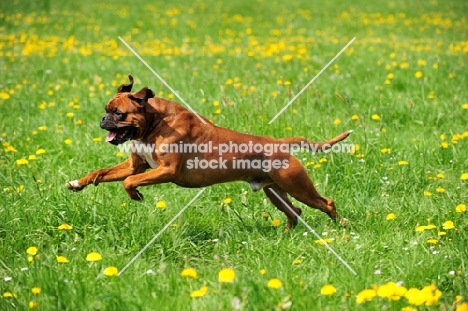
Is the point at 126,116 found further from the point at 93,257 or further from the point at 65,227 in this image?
the point at 93,257

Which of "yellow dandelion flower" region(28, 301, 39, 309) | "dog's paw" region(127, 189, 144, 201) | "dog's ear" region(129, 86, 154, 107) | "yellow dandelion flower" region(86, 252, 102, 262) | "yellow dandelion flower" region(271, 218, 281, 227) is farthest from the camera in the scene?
"yellow dandelion flower" region(271, 218, 281, 227)

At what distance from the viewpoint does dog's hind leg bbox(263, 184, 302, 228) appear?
461cm

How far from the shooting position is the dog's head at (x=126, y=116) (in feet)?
13.5

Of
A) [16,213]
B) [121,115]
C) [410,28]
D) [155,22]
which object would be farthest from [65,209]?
[410,28]

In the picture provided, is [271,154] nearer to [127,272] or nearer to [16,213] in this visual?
[127,272]

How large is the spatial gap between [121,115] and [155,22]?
9426 mm

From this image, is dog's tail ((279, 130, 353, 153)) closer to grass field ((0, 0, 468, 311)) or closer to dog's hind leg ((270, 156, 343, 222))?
dog's hind leg ((270, 156, 343, 222))

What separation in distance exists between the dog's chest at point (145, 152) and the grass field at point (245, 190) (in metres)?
0.27

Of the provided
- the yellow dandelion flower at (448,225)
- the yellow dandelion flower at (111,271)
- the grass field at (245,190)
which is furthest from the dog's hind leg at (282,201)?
the yellow dandelion flower at (111,271)

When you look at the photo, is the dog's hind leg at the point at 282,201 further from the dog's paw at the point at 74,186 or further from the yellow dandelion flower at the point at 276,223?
the dog's paw at the point at 74,186

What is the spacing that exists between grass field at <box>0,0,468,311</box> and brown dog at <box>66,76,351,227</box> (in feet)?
0.84

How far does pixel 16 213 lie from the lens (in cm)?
434

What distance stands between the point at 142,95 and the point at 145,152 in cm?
39

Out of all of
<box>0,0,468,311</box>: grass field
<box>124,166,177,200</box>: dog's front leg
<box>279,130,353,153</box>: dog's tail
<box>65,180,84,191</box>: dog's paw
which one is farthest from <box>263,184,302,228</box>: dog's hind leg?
<box>65,180,84,191</box>: dog's paw
